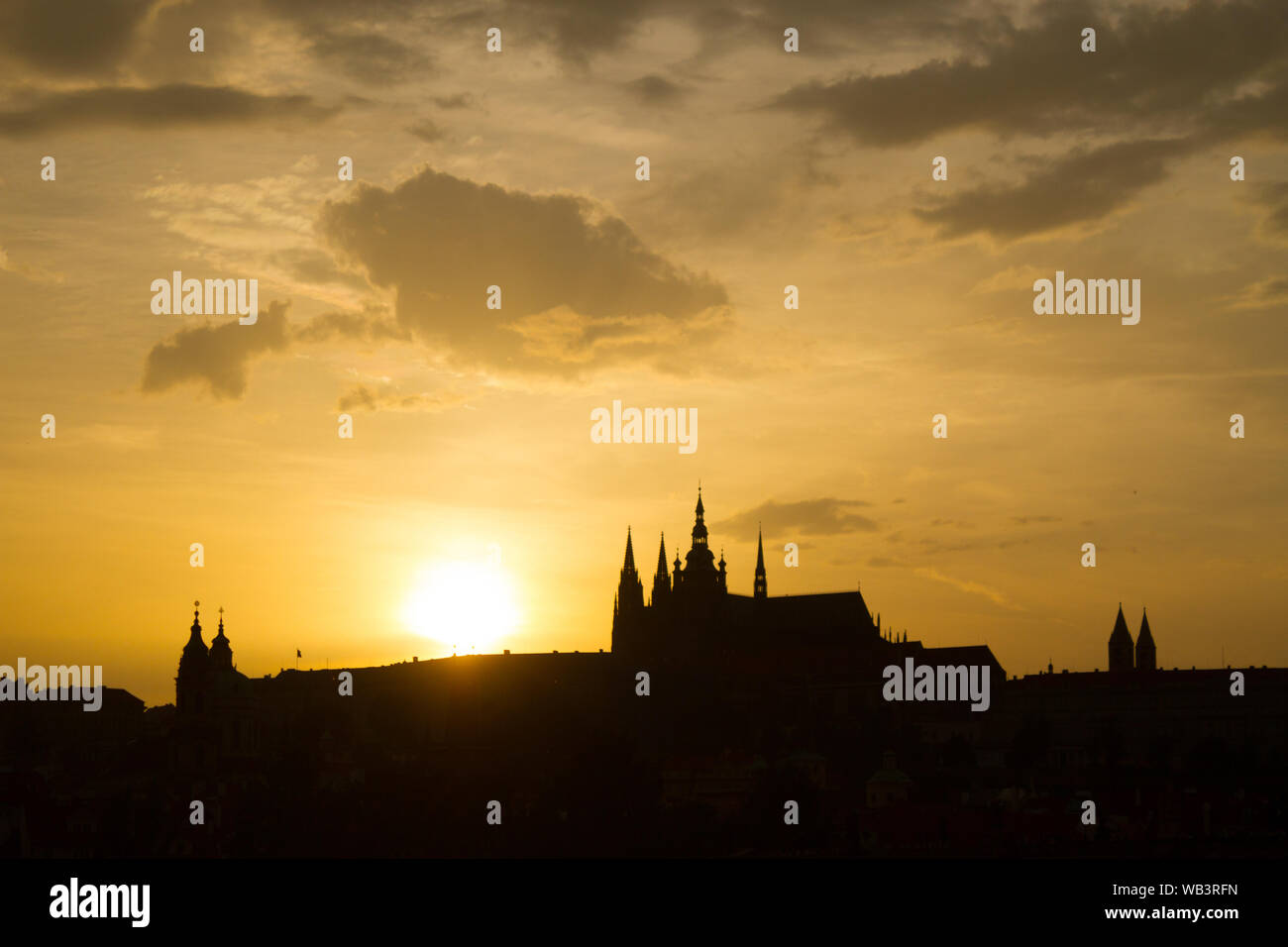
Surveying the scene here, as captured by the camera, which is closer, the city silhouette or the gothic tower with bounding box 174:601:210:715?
the city silhouette

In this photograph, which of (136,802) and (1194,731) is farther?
(1194,731)

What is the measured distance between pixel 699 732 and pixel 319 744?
33.3 m

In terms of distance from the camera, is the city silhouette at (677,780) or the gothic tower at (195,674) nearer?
the city silhouette at (677,780)

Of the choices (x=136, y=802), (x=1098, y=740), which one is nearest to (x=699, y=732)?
(x=1098, y=740)

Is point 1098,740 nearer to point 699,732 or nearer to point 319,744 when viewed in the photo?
point 699,732

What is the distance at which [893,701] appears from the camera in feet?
645
